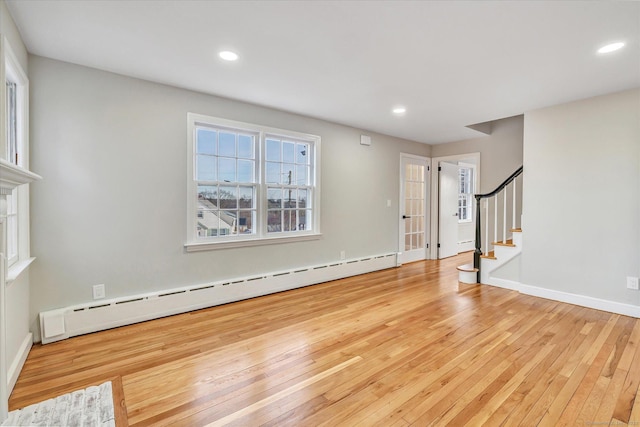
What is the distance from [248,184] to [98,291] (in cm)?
185

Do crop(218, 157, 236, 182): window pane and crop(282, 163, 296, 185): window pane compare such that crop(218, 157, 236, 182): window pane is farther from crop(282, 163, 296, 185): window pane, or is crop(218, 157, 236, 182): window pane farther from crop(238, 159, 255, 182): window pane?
crop(282, 163, 296, 185): window pane

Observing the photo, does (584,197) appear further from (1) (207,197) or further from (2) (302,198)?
(1) (207,197)

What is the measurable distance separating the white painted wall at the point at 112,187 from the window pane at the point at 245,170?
521mm

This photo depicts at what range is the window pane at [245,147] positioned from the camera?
3732mm

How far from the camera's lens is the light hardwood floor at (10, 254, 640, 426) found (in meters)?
1.71

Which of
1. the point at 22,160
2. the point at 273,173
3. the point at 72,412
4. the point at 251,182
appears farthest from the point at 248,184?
the point at 72,412

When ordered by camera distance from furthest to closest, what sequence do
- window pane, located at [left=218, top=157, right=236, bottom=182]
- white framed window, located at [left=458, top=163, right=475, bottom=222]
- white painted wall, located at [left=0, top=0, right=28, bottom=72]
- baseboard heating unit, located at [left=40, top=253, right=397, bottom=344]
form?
1. white framed window, located at [left=458, top=163, right=475, bottom=222]
2. window pane, located at [left=218, top=157, right=236, bottom=182]
3. baseboard heating unit, located at [left=40, top=253, right=397, bottom=344]
4. white painted wall, located at [left=0, top=0, right=28, bottom=72]

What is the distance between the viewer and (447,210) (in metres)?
6.42

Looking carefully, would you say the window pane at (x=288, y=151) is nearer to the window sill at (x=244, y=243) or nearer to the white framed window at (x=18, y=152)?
the window sill at (x=244, y=243)

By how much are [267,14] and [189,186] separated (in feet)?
6.46

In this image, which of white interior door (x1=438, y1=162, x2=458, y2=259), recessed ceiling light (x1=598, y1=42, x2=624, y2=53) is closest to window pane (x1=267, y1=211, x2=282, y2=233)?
recessed ceiling light (x1=598, y1=42, x2=624, y2=53)

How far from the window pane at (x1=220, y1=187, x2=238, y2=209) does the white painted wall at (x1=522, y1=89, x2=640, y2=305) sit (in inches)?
146

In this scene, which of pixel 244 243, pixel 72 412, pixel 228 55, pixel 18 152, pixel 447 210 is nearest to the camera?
pixel 72 412

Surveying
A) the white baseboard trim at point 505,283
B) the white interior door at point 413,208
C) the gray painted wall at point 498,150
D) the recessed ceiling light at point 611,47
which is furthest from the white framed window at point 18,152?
the gray painted wall at point 498,150
